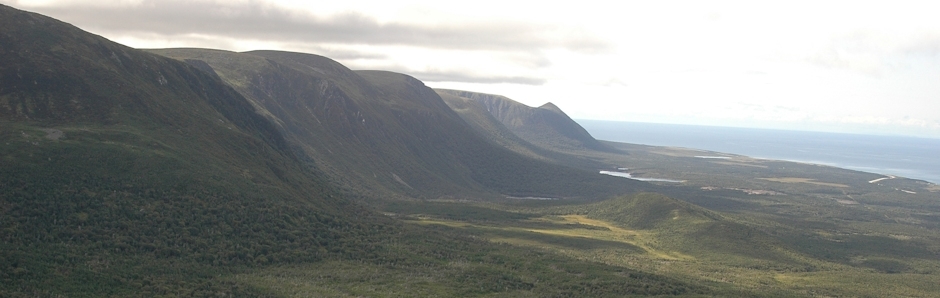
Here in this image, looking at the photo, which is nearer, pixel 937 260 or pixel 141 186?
pixel 141 186

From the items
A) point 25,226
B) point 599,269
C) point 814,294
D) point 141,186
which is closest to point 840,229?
point 814,294

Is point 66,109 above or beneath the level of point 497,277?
above

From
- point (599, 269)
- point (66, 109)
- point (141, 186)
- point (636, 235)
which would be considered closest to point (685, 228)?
point (636, 235)

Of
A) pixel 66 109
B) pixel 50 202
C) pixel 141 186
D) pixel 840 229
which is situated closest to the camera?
pixel 50 202

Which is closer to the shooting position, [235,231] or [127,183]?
[127,183]

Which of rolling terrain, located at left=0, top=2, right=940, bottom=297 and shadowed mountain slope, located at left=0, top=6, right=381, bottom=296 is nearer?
shadowed mountain slope, located at left=0, top=6, right=381, bottom=296

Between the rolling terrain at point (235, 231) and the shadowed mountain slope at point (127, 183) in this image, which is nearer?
the shadowed mountain slope at point (127, 183)

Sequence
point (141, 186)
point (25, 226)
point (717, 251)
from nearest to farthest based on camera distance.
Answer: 1. point (25, 226)
2. point (141, 186)
3. point (717, 251)

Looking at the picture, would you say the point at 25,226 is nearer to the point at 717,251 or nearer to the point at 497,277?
the point at 497,277

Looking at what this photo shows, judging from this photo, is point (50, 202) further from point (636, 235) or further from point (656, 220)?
point (656, 220)

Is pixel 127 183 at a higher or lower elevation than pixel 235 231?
higher
